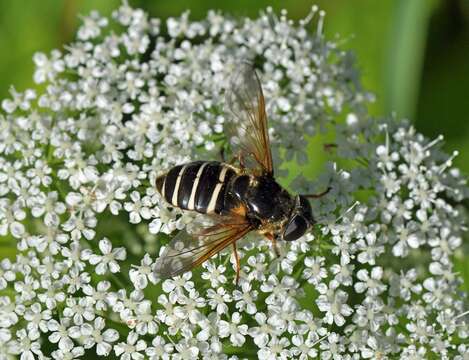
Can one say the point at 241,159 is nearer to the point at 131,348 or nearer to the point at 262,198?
the point at 262,198

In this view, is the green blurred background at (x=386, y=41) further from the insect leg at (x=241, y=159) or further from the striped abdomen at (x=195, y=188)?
the striped abdomen at (x=195, y=188)

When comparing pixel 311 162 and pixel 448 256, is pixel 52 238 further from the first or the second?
pixel 448 256

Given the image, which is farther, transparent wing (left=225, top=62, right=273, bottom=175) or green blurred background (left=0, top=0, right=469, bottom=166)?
green blurred background (left=0, top=0, right=469, bottom=166)

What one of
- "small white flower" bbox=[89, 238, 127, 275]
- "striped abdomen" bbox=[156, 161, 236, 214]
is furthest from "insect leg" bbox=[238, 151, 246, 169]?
"small white flower" bbox=[89, 238, 127, 275]

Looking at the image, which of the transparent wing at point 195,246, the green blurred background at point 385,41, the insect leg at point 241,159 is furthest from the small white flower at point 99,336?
the green blurred background at point 385,41

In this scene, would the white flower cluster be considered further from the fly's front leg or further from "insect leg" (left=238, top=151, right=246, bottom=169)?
"insect leg" (left=238, top=151, right=246, bottom=169)

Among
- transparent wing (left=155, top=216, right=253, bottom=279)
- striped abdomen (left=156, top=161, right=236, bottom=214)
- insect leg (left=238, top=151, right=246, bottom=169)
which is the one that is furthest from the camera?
insect leg (left=238, top=151, right=246, bottom=169)
